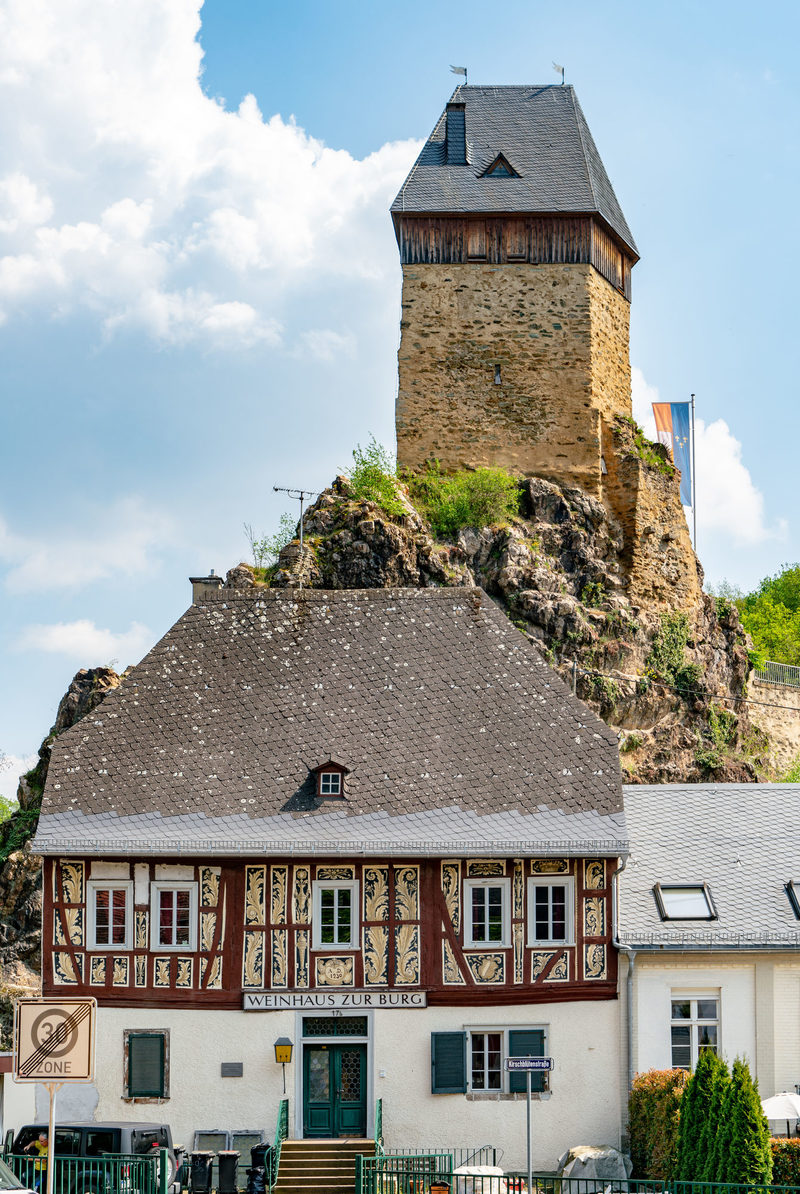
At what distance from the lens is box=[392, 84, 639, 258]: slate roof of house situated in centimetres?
4262

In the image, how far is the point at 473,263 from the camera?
42.6 metres

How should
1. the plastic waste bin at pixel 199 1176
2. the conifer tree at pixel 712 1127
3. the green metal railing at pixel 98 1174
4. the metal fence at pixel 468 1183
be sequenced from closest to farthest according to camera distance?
the metal fence at pixel 468 1183 < the conifer tree at pixel 712 1127 < the green metal railing at pixel 98 1174 < the plastic waste bin at pixel 199 1176

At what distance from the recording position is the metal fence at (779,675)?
1844 inches

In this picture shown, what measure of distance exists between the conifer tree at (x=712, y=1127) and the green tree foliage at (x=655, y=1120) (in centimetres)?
238

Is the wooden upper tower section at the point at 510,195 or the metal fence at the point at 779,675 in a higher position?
the wooden upper tower section at the point at 510,195

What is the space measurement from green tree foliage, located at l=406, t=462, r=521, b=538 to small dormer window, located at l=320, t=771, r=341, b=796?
1627cm

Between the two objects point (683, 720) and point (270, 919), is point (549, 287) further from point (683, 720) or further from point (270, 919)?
point (270, 919)

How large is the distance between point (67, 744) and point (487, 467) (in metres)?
20.0

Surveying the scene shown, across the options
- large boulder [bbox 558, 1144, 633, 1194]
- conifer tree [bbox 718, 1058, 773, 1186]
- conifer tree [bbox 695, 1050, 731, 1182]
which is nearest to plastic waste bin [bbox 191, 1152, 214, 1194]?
large boulder [bbox 558, 1144, 633, 1194]

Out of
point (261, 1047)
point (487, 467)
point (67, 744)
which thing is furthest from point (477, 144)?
point (261, 1047)

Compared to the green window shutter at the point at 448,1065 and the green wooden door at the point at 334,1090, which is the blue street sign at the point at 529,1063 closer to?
the green window shutter at the point at 448,1065

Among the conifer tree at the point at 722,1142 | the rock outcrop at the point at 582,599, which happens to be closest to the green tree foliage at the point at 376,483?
the rock outcrop at the point at 582,599

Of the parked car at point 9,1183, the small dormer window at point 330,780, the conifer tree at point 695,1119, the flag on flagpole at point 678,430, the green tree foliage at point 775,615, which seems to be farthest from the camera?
the green tree foliage at point 775,615

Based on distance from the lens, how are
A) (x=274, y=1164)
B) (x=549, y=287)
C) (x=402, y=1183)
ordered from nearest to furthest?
(x=402, y=1183) → (x=274, y=1164) → (x=549, y=287)
